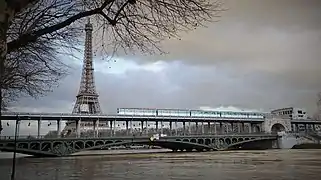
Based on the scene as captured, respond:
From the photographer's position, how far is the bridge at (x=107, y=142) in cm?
6956

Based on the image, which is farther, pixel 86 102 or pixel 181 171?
pixel 86 102

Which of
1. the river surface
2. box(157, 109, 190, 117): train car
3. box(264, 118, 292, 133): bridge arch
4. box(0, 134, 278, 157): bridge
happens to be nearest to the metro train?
box(157, 109, 190, 117): train car

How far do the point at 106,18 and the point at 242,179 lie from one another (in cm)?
1361

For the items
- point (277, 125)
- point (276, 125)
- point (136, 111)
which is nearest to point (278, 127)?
point (277, 125)

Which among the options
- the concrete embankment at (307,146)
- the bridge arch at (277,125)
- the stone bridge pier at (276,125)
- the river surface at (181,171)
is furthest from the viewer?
the bridge arch at (277,125)

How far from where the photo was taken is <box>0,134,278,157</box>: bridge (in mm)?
69562

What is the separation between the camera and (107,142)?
79.4m

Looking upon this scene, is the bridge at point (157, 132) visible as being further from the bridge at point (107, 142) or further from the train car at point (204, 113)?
the train car at point (204, 113)

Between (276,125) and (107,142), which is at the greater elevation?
(276,125)

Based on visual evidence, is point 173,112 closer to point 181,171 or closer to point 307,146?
point 307,146

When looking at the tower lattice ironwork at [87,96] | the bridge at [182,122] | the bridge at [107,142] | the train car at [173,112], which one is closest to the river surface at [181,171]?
the bridge at [107,142]

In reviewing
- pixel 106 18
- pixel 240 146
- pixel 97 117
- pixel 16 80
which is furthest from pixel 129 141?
pixel 106 18

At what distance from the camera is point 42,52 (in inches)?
630

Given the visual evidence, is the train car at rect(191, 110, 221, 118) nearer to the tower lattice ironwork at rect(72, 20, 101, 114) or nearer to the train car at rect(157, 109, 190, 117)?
the train car at rect(157, 109, 190, 117)
